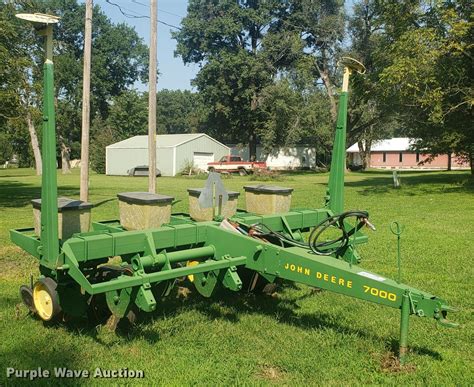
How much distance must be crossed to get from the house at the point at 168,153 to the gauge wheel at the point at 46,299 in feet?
139

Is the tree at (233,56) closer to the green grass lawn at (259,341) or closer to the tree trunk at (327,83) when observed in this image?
the tree trunk at (327,83)

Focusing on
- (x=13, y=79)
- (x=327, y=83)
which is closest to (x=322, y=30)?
(x=327, y=83)

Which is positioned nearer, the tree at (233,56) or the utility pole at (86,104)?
the utility pole at (86,104)

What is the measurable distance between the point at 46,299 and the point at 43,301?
8 centimetres

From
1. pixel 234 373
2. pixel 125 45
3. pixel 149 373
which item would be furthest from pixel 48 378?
pixel 125 45

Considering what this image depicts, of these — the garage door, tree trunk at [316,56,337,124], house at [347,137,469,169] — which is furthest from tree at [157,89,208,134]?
tree trunk at [316,56,337,124]

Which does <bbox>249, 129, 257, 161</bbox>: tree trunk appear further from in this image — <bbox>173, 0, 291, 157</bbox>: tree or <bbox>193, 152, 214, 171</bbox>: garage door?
<bbox>193, 152, 214, 171</bbox>: garage door

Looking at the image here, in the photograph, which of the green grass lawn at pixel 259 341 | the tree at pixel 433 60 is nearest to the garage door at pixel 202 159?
the tree at pixel 433 60

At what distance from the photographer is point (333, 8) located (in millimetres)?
50469

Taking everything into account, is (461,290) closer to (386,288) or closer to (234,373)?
(386,288)

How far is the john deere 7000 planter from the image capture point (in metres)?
4.07

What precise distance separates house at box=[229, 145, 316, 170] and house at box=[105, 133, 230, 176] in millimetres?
7238

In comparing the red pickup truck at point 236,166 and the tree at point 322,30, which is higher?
the tree at point 322,30

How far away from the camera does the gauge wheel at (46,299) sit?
4.63m
